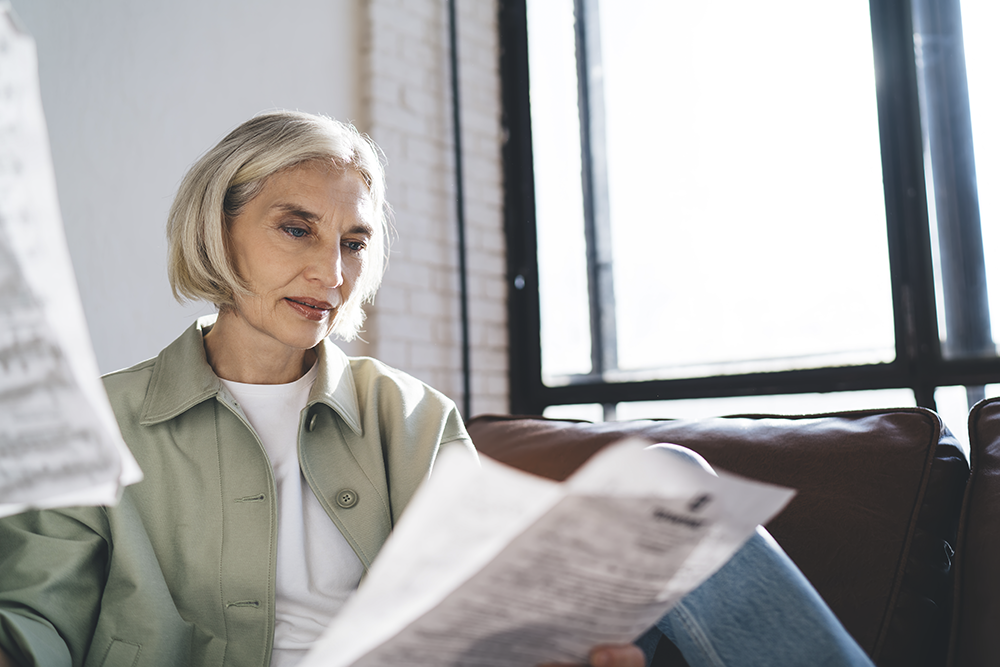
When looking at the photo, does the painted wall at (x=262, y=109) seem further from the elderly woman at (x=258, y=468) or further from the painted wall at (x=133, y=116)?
the elderly woman at (x=258, y=468)

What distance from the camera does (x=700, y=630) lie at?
0.84 metres

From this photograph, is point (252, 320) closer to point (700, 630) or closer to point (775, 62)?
point (700, 630)

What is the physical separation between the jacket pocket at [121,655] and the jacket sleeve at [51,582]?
0.12 feet

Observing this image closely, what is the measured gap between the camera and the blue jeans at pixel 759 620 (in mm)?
784

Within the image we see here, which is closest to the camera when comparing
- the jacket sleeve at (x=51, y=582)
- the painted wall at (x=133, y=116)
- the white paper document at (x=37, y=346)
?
the white paper document at (x=37, y=346)

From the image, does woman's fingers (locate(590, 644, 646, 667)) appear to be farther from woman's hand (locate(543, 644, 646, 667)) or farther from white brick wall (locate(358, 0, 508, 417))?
white brick wall (locate(358, 0, 508, 417))

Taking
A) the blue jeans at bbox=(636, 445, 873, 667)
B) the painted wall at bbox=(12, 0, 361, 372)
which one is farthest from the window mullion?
the blue jeans at bbox=(636, 445, 873, 667)

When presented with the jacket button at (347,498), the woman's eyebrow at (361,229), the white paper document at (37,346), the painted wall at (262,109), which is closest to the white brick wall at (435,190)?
the painted wall at (262,109)

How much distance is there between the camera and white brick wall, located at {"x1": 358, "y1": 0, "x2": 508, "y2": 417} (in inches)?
103

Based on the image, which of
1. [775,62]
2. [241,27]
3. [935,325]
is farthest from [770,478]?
[241,27]

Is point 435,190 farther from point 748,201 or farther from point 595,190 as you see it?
point 748,201

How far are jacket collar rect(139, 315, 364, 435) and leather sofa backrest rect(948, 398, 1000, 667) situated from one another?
0.88m

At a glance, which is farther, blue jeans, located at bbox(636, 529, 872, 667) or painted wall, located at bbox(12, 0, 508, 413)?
painted wall, located at bbox(12, 0, 508, 413)

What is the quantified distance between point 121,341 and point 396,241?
3.01 feet
